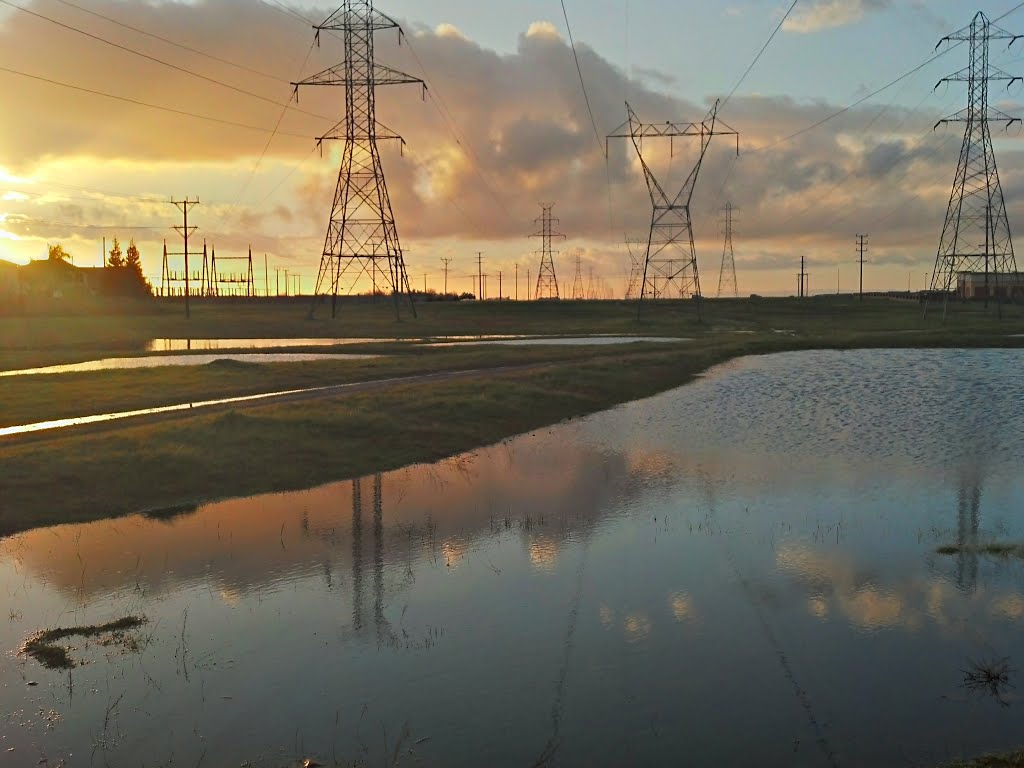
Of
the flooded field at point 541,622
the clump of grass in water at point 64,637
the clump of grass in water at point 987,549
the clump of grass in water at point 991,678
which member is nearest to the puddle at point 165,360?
the flooded field at point 541,622

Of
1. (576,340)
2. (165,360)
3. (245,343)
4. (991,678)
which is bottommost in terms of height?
(991,678)

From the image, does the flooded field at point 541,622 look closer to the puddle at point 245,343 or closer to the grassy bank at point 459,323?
the grassy bank at point 459,323

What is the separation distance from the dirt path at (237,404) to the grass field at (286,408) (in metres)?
0.88

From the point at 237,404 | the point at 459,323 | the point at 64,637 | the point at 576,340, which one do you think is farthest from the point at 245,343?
the point at 64,637

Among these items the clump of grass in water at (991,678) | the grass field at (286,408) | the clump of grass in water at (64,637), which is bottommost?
the clump of grass in water at (64,637)

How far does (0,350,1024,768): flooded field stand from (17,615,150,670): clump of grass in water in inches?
4.9

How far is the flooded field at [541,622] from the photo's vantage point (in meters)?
11.8

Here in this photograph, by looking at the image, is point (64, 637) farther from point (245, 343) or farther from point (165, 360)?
point (245, 343)

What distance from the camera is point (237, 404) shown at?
1545 inches

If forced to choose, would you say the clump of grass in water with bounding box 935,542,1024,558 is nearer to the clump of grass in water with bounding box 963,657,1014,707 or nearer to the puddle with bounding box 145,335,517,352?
the clump of grass in water with bounding box 963,657,1014,707

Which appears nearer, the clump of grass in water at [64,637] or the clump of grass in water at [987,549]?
the clump of grass in water at [64,637]

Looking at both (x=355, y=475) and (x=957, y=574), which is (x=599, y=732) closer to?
(x=957, y=574)

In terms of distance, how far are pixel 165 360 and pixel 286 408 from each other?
3135 cm

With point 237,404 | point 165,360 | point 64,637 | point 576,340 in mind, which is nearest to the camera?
point 64,637
